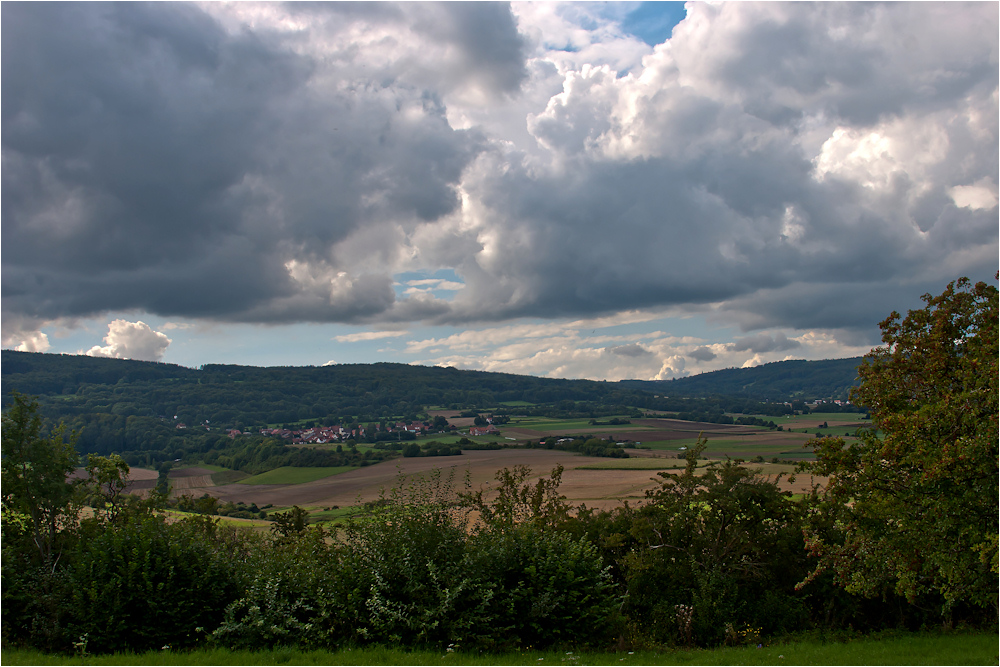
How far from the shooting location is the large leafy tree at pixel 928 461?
11797 millimetres

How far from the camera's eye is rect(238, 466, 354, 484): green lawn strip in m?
89.5

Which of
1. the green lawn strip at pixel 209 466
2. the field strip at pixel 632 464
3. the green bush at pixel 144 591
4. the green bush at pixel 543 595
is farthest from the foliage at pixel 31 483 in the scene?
the green lawn strip at pixel 209 466

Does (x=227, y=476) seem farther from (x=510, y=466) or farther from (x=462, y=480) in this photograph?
(x=462, y=480)

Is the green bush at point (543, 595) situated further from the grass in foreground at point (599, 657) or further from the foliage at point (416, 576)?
the grass in foreground at point (599, 657)

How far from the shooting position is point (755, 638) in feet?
56.7

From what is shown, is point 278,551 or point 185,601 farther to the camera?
point 278,551

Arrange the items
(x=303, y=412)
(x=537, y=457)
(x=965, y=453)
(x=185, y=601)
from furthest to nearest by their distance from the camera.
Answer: (x=303, y=412) → (x=537, y=457) → (x=185, y=601) → (x=965, y=453)

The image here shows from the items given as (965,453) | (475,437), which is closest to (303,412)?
(475,437)

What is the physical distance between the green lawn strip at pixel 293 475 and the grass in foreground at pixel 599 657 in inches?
3120

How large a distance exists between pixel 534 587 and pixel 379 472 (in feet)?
252

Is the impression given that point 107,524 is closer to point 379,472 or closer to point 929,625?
point 929,625

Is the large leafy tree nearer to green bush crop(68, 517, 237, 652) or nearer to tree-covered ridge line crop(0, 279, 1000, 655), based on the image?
tree-covered ridge line crop(0, 279, 1000, 655)

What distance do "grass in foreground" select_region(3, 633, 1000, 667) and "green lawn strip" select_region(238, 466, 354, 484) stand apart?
79.2m

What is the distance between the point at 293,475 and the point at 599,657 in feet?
296
